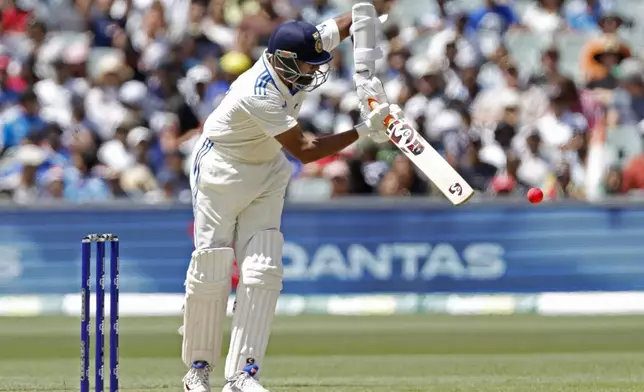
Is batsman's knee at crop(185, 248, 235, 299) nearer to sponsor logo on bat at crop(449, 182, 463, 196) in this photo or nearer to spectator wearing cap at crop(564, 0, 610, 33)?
sponsor logo on bat at crop(449, 182, 463, 196)

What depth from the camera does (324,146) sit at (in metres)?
6.11

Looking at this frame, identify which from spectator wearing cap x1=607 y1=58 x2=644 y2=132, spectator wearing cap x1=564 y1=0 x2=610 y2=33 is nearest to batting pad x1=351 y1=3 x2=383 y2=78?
spectator wearing cap x1=607 y1=58 x2=644 y2=132

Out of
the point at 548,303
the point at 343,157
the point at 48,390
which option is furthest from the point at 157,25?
the point at 48,390

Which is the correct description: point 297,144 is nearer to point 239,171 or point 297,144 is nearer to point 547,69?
point 239,171

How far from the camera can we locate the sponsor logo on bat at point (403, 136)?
6.10 metres

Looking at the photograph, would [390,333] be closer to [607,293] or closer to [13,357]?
[607,293]

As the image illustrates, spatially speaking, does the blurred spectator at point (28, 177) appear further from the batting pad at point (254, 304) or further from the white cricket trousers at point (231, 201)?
the batting pad at point (254, 304)

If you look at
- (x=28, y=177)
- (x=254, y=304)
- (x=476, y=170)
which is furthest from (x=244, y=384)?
(x=28, y=177)

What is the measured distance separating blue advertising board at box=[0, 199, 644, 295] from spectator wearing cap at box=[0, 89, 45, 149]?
2038 millimetres

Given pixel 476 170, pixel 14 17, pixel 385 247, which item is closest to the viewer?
pixel 385 247

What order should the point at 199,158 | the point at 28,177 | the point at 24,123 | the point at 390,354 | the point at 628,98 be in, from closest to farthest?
1. the point at 199,158
2. the point at 390,354
3. the point at 28,177
4. the point at 628,98
5. the point at 24,123

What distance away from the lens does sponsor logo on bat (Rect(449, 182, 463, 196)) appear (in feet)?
19.8

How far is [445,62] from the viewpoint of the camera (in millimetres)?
13500

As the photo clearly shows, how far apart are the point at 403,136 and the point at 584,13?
869 cm
